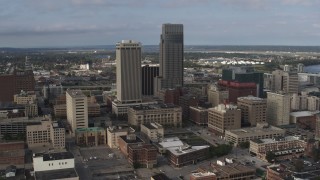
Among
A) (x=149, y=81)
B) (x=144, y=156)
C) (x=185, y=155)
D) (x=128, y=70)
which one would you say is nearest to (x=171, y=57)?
(x=149, y=81)

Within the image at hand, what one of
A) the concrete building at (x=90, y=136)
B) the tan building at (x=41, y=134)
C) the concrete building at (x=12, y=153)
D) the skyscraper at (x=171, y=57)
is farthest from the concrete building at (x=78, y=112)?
the skyscraper at (x=171, y=57)

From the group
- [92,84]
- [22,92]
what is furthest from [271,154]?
[92,84]

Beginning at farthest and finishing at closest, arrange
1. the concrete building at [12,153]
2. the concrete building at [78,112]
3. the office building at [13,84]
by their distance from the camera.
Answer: the office building at [13,84] < the concrete building at [78,112] < the concrete building at [12,153]

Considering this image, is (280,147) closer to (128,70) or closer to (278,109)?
(278,109)

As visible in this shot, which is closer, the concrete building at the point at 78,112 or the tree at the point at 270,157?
the tree at the point at 270,157

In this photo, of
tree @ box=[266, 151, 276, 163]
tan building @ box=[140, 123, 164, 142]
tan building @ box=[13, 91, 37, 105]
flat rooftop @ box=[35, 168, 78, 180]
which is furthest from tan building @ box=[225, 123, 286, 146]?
tan building @ box=[13, 91, 37, 105]

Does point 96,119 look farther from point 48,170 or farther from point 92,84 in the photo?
point 92,84

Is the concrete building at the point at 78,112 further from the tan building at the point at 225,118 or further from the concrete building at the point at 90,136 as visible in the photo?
the tan building at the point at 225,118

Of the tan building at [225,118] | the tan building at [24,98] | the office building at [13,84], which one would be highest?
the office building at [13,84]
